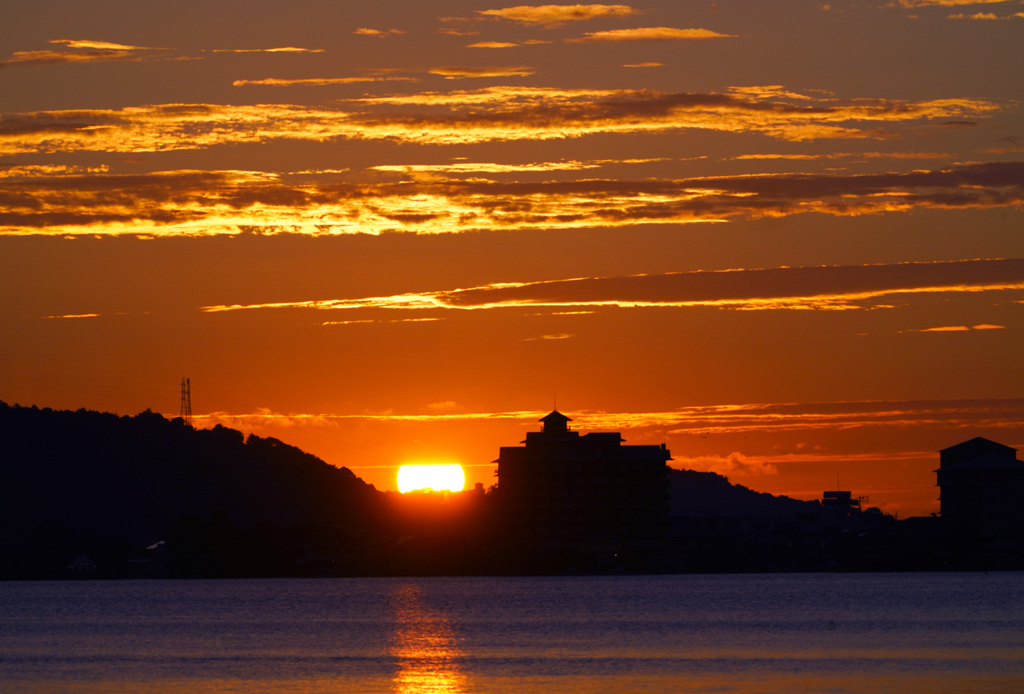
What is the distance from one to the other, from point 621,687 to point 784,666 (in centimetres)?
1496

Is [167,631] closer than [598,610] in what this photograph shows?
Yes

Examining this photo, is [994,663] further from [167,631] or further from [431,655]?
[167,631]

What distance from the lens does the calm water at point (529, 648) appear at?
91625mm

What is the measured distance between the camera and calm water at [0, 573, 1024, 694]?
9162 cm

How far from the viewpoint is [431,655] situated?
112500 mm

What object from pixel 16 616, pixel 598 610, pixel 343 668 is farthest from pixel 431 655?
pixel 16 616

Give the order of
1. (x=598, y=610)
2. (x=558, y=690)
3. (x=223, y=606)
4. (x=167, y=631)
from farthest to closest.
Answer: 1. (x=223, y=606)
2. (x=598, y=610)
3. (x=167, y=631)
4. (x=558, y=690)

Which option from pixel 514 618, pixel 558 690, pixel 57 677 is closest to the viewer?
pixel 558 690

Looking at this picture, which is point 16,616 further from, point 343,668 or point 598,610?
point 343,668

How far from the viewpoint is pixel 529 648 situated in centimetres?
11619

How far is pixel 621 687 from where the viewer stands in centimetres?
8838

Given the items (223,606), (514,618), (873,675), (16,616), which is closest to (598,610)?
(514,618)

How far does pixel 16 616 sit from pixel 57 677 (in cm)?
8072

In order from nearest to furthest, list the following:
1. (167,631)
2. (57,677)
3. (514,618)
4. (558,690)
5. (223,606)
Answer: (558,690) → (57,677) → (167,631) → (514,618) → (223,606)
